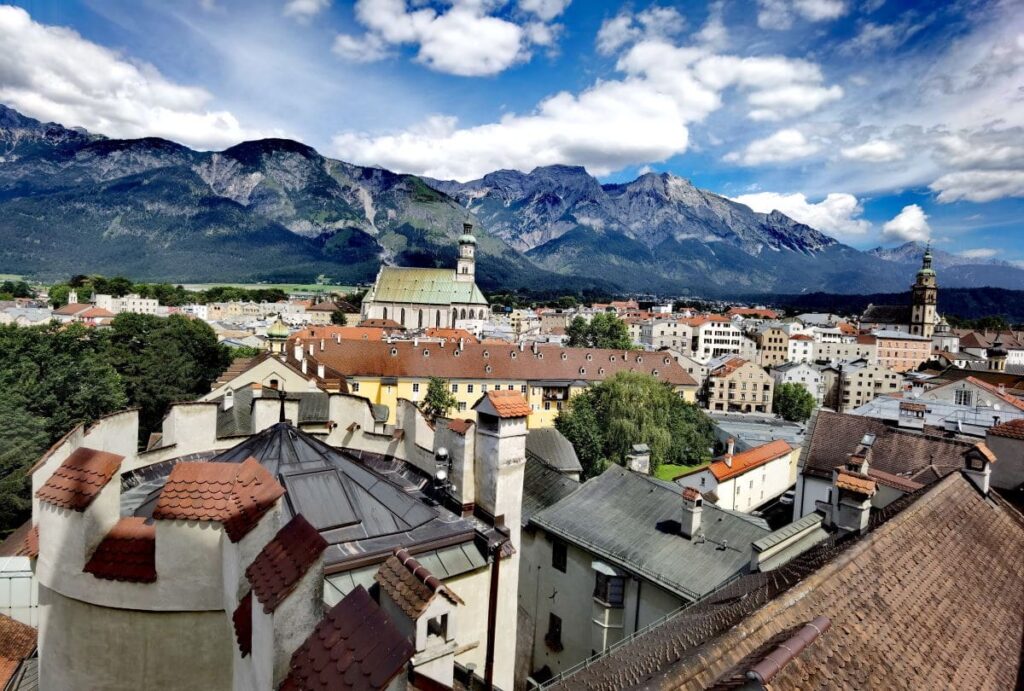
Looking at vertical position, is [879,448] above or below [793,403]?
above

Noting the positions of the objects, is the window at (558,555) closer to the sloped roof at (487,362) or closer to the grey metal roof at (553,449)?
the grey metal roof at (553,449)

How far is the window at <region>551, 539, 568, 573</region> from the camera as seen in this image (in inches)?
785

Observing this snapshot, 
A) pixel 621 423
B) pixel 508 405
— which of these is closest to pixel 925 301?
pixel 621 423

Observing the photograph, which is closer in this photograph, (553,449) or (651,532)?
(651,532)

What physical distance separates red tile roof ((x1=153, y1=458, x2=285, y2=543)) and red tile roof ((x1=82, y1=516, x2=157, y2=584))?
2.15ft

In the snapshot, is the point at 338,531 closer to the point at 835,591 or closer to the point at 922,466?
the point at 835,591

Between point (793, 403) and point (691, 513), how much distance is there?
257 ft

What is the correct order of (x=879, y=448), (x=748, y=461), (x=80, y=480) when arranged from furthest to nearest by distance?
(x=748, y=461), (x=879, y=448), (x=80, y=480)

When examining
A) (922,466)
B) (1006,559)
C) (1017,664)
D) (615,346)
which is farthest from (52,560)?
(615,346)

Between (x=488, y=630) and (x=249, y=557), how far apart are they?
4831 millimetres

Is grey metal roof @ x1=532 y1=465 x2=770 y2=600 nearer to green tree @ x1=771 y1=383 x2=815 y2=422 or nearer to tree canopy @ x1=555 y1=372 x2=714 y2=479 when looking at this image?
tree canopy @ x1=555 y1=372 x2=714 y2=479

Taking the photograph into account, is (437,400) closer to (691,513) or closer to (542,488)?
(542,488)

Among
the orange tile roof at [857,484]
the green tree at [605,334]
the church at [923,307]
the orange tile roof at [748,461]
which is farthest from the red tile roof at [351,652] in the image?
the church at [923,307]

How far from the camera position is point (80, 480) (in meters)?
5.88
